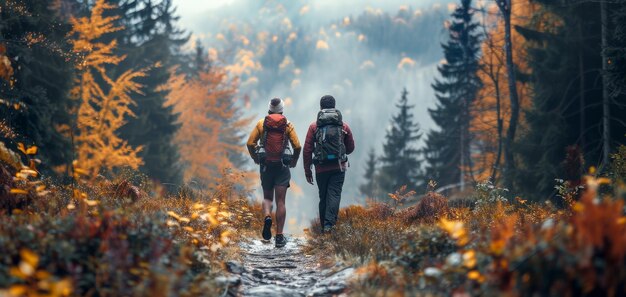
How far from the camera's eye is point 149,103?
26.1 metres

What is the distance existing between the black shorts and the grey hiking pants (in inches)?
24.6

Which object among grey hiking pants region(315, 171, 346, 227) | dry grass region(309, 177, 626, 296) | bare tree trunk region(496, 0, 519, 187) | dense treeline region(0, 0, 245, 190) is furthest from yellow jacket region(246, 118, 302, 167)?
bare tree trunk region(496, 0, 519, 187)

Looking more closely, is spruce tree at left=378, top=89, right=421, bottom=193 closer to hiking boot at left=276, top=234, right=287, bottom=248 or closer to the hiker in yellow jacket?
hiking boot at left=276, top=234, right=287, bottom=248

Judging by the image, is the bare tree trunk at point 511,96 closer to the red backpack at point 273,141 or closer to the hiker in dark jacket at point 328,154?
the hiker in dark jacket at point 328,154

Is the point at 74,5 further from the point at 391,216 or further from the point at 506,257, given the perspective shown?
the point at 506,257

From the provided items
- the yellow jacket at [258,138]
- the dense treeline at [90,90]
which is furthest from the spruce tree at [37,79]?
the yellow jacket at [258,138]

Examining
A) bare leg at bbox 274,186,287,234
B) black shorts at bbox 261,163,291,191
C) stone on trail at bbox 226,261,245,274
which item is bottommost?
stone on trail at bbox 226,261,245,274

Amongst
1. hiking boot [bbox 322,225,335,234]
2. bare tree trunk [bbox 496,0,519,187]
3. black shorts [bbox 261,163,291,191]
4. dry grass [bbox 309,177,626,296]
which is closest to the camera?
dry grass [bbox 309,177,626,296]

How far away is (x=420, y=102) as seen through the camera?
16288cm

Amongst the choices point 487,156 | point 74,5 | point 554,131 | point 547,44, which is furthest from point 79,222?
point 487,156

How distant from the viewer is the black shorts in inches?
361

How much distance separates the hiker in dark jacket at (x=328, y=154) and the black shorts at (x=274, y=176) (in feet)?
1.47

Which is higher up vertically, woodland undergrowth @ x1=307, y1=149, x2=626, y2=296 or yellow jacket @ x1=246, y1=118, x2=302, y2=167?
yellow jacket @ x1=246, y1=118, x2=302, y2=167

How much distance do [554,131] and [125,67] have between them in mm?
20717
